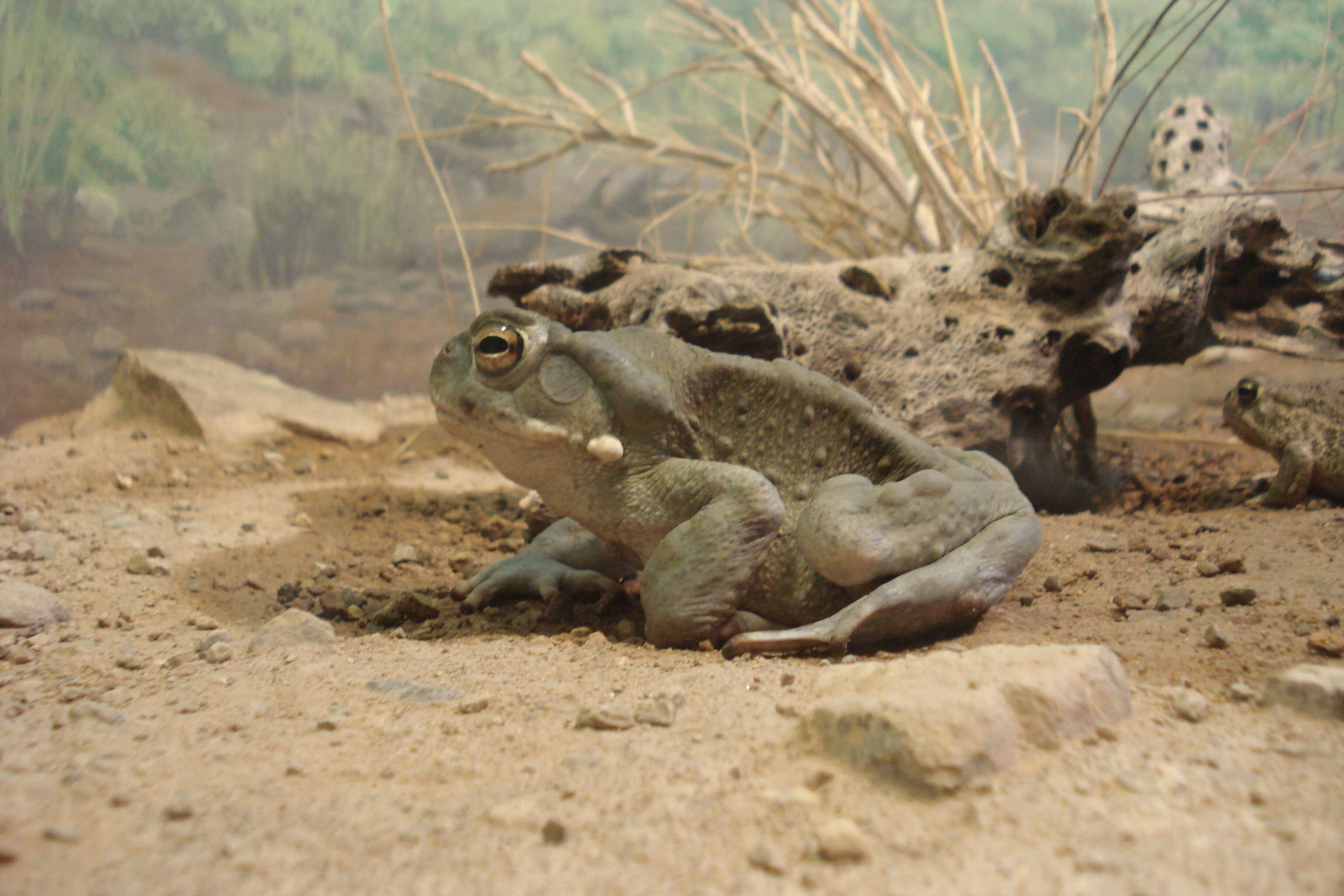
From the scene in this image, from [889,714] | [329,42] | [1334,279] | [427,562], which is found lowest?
[427,562]

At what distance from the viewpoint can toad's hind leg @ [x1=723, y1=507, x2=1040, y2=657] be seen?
68.2 inches

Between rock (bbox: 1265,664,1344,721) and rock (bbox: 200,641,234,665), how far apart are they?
81.4 inches

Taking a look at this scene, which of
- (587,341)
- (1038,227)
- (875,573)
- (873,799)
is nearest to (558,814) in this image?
(873,799)

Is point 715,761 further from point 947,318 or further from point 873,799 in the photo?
point 947,318

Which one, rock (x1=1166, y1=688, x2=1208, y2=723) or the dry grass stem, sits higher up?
the dry grass stem

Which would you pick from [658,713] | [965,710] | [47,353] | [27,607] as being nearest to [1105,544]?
[965,710]

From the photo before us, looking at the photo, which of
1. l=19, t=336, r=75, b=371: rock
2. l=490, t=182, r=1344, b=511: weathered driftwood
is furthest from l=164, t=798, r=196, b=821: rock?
l=19, t=336, r=75, b=371: rock

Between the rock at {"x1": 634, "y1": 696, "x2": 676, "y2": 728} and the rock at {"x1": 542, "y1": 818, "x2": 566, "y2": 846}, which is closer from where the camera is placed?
the rock at {"x1": 542, "y1": 818, "x2": 566, "y2": 846}

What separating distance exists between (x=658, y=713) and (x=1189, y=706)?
33.8 inches

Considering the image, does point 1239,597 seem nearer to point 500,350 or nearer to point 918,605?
point 918,605

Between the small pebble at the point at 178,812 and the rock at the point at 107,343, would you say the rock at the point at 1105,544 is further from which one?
the rock at the point at 107,343

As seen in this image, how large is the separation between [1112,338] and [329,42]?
587cm

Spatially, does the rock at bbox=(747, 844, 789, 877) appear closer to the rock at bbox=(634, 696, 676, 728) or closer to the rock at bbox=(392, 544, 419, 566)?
the rock at bbox=(634, 696, 676, 728)

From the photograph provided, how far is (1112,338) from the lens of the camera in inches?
107
